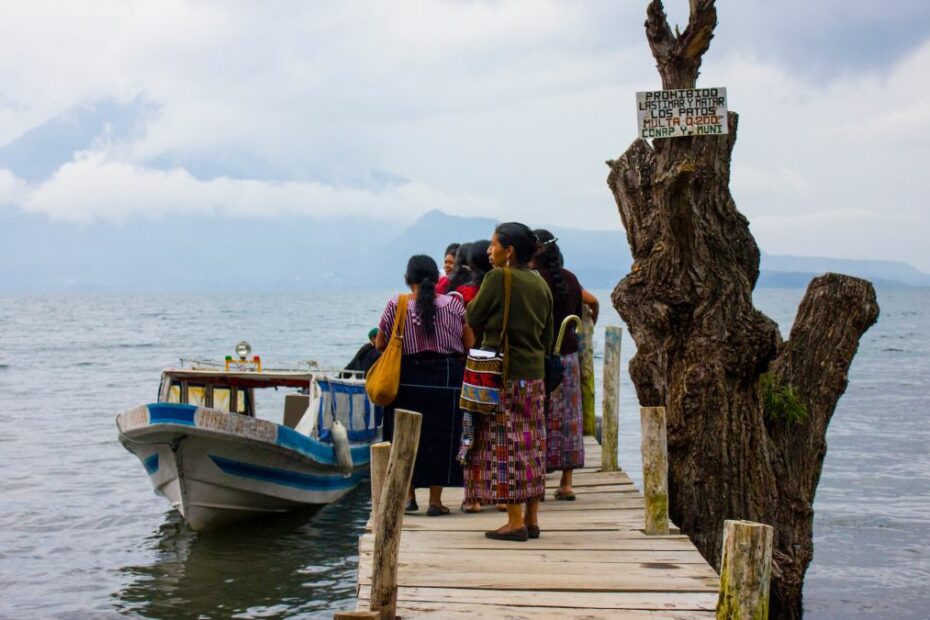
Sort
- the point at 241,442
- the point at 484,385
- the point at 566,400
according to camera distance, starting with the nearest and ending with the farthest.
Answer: the point at 484,385 < the point at 566,400 < the point at 241,442

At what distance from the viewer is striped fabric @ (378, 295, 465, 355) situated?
7559 mm

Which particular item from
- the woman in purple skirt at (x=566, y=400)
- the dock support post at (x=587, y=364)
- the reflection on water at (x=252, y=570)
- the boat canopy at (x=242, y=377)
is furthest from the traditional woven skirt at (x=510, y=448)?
the boat canopy at (x=242, y=377)

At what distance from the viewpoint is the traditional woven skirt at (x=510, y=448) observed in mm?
6824

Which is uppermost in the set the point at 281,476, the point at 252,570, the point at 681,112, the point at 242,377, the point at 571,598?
the point at 681,112

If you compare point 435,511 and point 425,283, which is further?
point 435,511

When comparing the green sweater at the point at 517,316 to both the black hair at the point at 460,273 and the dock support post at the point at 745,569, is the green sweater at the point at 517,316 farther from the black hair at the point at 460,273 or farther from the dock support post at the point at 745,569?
the dock support post at the point at 745,569

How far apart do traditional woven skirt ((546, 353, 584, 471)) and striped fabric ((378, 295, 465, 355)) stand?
1129 millimetres

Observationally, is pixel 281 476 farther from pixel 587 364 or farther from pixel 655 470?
pixel 655 470

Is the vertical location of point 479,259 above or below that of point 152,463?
above

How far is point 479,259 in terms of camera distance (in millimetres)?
7898

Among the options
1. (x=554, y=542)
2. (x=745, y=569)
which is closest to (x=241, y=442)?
(x=554, y=542)

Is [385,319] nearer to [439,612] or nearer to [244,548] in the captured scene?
[439,612]

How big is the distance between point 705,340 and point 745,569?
4.01m

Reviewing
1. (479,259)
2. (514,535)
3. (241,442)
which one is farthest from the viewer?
(241,442)
